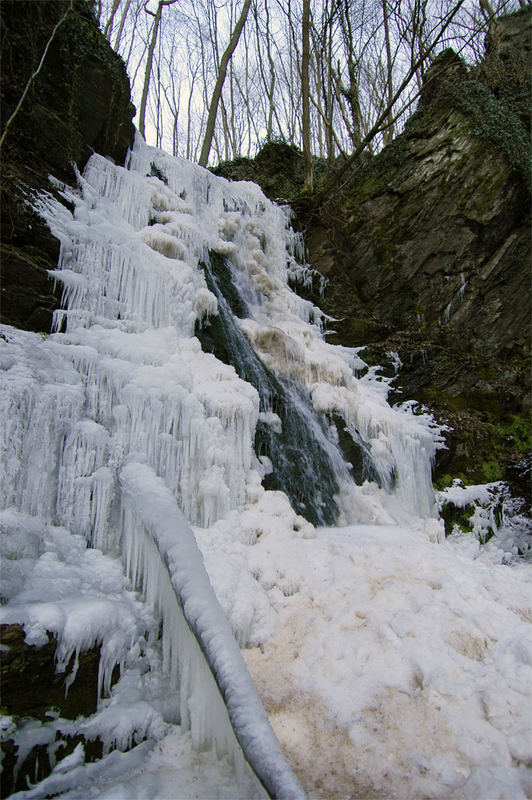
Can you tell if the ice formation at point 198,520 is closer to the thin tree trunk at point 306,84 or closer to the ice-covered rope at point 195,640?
the ice-covered rope at point 195,640

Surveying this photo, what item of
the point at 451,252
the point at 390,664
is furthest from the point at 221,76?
the point at 390,664

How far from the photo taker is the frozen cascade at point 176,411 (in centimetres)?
266

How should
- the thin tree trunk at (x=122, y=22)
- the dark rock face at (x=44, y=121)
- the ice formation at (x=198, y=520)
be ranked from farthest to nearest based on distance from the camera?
the thin tree trunk at (x=122, y=22) → the dark rock face at (x=44, y=121) → the ice formation at (x=198, y=520)

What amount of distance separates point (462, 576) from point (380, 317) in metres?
6.10

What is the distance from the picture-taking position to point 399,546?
3.87 m

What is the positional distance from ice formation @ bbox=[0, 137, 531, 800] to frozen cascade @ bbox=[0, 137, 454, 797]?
0.07 ft

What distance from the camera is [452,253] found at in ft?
27.4

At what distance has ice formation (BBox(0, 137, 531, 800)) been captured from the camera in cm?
217

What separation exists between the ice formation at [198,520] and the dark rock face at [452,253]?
1719 millimetres

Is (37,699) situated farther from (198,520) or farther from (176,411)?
(176,411)

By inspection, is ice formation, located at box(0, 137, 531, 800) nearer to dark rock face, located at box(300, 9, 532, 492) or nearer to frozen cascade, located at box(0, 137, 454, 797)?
frozen cascade, located at box(0, 137, 454, 797)

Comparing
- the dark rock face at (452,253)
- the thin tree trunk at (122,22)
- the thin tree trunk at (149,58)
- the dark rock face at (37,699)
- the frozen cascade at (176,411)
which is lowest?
the dark rock face at (37,699)

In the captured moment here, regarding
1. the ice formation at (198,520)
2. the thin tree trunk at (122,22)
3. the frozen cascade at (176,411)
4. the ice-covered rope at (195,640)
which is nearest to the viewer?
the ice-covered rope at (195,640)

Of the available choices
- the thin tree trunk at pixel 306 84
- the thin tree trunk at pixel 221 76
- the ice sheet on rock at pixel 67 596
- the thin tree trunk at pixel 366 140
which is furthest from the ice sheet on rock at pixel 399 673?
the thin tree trunk at pixel 221 76
